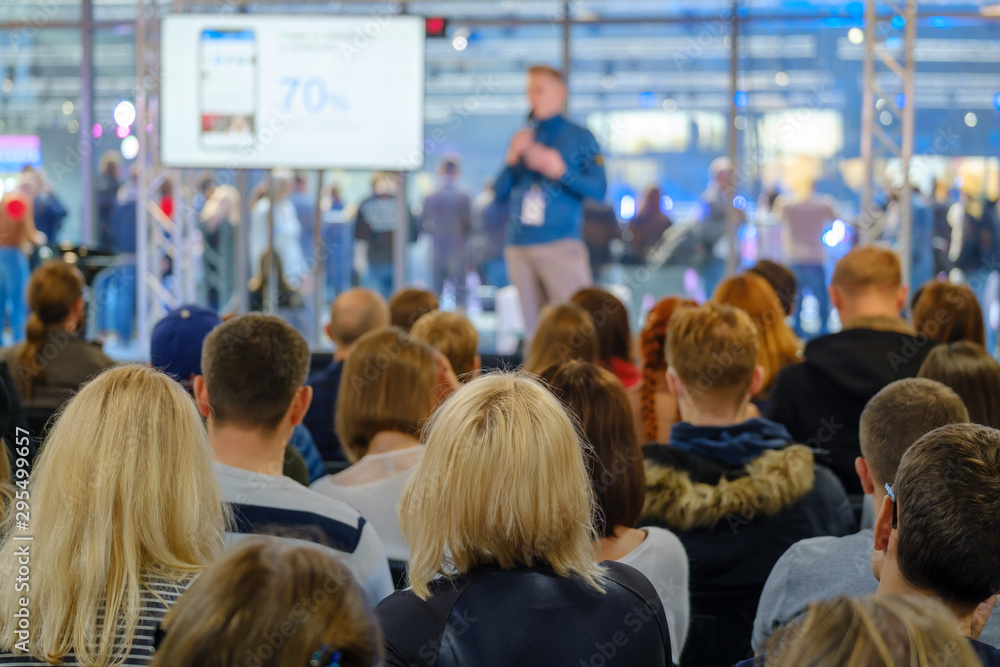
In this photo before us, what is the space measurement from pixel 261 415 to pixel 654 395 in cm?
134

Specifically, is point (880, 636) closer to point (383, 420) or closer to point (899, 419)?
point (899, 419)

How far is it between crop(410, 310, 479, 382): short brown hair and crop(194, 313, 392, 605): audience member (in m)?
0.91

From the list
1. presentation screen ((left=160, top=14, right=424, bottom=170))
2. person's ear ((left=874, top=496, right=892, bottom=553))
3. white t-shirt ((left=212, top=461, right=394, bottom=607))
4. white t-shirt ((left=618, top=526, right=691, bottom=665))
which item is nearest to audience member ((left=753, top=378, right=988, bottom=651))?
white t-shirt ((left=618, top=526, right=691, bottom=665))

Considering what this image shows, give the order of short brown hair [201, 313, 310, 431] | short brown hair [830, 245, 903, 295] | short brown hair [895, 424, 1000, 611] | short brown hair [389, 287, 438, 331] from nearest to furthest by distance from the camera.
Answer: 1. short brown hair [895, 424, 1000, 611]
2. short brown hair [201, 313, 310, 431]
3. short brown hair [830, 245, 903, 295]
4. short brown hair [389, 287, 438, 331]

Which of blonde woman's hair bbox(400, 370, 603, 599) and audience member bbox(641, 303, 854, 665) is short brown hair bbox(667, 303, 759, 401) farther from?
blonde woman's hair bbox(400, 370, 603, 599)

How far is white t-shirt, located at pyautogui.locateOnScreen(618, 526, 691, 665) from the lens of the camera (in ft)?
5.97

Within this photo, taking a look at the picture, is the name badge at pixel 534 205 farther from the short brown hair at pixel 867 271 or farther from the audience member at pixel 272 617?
the audience member at pixel 272 617

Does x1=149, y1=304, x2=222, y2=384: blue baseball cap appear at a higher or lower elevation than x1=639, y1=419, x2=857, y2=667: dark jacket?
higher

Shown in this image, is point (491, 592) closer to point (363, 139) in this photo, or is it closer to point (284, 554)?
point (284, 554)

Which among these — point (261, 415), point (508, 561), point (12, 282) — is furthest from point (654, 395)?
point (12, 282)

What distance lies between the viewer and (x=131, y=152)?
9.95m

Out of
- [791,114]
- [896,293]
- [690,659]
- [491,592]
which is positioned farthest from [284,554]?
[791,114]

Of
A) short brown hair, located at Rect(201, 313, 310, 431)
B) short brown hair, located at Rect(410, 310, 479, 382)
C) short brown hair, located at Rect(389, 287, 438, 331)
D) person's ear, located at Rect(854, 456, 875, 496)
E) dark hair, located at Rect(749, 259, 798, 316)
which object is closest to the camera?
person's ear, located at Rect(854, 456, 875, 496)

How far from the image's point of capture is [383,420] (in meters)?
2.38
